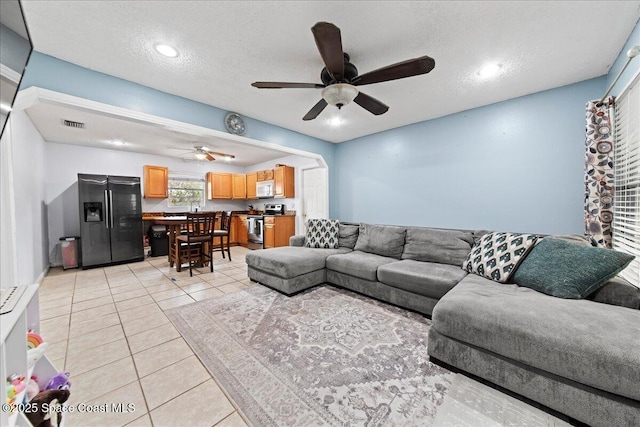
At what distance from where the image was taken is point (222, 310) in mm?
2562

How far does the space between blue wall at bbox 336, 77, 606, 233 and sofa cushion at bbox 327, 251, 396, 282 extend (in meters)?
1.18

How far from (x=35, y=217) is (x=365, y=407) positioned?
5.43 metres

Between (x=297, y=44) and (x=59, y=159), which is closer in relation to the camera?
(x=297, y=44)

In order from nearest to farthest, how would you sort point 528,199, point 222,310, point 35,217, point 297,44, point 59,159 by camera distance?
1. point 297,44
2. point 222,310
3. point 528,199
4. point 35,217
5. point 59,159

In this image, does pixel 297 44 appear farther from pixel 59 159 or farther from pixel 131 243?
pixel 59 159

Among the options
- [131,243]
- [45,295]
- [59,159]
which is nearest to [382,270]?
[45,295]

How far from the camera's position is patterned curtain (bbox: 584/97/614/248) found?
2.04 m

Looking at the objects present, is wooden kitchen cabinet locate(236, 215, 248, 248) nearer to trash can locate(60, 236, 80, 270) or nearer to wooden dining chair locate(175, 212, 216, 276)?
wooden dining chair locate(175, 212, 216, 276)

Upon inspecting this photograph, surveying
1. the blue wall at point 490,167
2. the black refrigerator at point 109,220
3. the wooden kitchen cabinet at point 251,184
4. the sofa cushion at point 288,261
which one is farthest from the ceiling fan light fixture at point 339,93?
the wooden kitchen cabinet at point 251,184

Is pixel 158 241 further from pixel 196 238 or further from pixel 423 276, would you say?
pixel 423 276

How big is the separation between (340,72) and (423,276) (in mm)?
2071

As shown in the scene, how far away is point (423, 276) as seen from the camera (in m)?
2.36

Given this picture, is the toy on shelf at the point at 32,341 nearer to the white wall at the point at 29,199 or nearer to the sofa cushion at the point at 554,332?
the white wall at the point at 29,199

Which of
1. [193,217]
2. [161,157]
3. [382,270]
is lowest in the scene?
[382,270]
